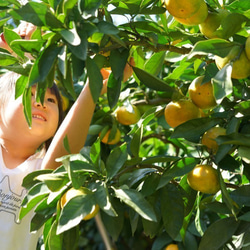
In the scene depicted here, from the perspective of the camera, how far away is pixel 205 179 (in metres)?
1.00

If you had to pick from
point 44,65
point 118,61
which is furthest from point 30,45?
point 118,61

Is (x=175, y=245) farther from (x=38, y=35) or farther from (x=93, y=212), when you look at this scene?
(x=38, y=35)

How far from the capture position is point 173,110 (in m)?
1.14

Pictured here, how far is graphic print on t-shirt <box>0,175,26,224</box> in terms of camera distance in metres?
1.42

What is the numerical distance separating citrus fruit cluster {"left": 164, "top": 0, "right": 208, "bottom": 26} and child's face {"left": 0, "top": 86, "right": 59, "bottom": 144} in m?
0.60

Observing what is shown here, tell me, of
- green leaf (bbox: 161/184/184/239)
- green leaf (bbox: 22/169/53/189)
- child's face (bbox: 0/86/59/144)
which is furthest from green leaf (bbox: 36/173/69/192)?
child's face (bbox: 0/86/59/144)

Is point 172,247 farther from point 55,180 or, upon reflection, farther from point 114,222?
point 55,180

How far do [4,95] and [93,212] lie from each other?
0.71 metres

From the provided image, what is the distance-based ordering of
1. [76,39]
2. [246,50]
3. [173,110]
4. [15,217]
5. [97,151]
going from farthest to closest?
[15,217] < [173,110] < [97,151] < [246,50] < [76,39]

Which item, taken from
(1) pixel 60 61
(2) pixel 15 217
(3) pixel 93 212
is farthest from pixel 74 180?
(2) pixel 15 217

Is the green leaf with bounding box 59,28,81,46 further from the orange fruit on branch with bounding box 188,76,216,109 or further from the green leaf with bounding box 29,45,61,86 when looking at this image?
the orange fruit on branch with bounding box 188,76,216,109

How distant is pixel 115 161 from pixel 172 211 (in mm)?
168

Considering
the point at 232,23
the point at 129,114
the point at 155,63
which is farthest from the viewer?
the point at 129,114

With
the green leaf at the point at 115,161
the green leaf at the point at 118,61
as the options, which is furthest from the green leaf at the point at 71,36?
the green leaf at the point at 115,161
